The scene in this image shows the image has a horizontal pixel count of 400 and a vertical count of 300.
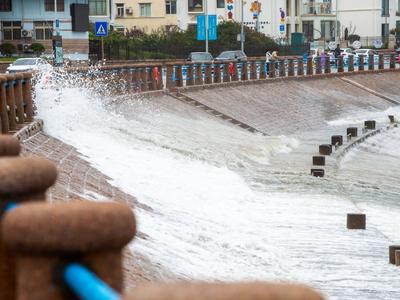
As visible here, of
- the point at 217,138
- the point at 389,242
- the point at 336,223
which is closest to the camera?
the point at 389,242

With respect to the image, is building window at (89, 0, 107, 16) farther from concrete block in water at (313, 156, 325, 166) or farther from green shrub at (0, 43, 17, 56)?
concrete block in water at (313, 156, 325, 166)

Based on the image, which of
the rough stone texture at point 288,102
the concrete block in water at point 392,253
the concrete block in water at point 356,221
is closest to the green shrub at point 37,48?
the rough stone texture at point 288,102

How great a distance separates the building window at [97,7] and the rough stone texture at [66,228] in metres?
69.7

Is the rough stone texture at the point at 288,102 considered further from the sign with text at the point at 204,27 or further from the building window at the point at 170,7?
the building window at the point at 170,7

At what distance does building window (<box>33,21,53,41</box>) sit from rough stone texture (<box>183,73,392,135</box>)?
684 inches

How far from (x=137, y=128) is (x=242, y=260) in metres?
12.0

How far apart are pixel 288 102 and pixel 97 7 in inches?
1322

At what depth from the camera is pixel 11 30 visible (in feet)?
204

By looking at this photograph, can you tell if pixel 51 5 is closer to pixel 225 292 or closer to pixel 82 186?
pixel 82 186

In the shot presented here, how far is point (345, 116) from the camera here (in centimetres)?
4350

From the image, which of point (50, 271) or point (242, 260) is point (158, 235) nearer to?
point (242, 260)

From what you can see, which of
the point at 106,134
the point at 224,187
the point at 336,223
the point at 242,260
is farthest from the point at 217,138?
the point at 242,260

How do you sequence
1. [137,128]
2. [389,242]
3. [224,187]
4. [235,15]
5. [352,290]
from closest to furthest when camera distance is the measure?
[352,290]
[389,242]
[224,187]
[137,128]
[235,15]

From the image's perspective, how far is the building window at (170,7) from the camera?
85.8m
